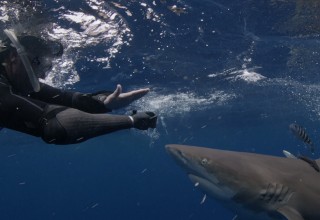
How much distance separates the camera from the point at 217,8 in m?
11.4

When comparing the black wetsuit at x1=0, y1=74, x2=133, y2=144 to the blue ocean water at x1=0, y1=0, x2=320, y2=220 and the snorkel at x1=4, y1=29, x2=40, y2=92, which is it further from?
the blue ocean water at x1=0, y1=0, x2=320, y2=220

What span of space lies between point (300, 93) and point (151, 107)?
11363 mm

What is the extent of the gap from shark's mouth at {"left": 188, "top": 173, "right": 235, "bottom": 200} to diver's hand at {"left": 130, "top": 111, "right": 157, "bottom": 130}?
3.31 feet

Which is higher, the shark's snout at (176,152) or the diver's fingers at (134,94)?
the diver's fingers at (134,94)

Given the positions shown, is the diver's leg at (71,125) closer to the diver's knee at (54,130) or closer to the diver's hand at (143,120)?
the diver's knee at (54,130)

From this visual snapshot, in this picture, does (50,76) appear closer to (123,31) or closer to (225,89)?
(123,31)

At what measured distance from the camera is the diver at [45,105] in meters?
2.96

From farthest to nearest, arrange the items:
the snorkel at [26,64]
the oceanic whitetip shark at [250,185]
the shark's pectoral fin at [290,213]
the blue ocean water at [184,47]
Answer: the blue ocean water at [184,47] < the oceanic whitetip shark at [250,185] < the shark's pectoral fin at [290,213] < the snorkel at [26,64]

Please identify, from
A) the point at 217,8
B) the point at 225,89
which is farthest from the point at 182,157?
the point at 225,89

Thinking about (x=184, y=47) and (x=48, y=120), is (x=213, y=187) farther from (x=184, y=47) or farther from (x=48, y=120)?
(x=184, y=47)

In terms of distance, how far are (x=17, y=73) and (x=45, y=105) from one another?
0.60 m

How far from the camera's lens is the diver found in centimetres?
296

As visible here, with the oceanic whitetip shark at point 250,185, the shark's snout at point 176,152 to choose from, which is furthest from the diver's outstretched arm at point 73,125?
the oceanic whitetip shark at point 250,185

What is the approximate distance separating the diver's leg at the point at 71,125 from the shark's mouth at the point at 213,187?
160 cm
